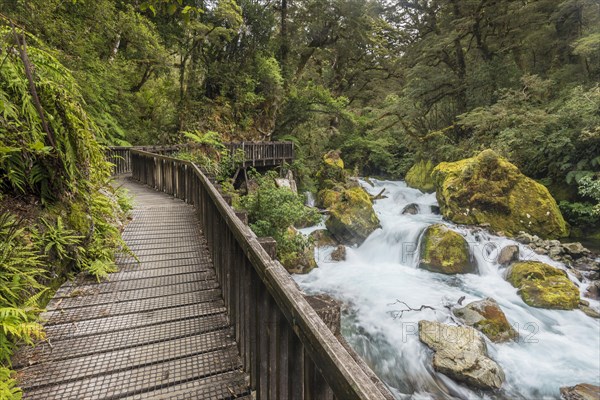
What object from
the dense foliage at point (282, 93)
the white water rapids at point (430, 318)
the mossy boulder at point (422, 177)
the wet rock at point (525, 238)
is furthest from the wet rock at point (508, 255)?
the mossy boulder at point (422, 177)

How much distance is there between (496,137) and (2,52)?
1679 cm

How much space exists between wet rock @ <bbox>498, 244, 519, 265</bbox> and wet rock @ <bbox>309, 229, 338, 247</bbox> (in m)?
5.83

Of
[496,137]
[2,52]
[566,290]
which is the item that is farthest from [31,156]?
[496,137]

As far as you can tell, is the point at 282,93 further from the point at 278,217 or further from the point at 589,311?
the point at 589,311

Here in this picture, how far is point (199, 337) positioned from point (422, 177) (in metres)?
18.5

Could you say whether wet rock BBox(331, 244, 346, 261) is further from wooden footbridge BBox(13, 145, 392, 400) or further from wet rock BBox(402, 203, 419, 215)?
wooden footbridge BBox(13, 145, 392, 400)

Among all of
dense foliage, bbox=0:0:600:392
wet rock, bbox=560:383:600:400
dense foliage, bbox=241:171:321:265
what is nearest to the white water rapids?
wet rock, bbox=560:383:600:400

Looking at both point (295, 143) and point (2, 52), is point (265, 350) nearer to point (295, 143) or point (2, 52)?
point (2, 52)

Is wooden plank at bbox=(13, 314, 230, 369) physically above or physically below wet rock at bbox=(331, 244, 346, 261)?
above

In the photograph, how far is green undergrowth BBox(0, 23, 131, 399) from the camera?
292cm

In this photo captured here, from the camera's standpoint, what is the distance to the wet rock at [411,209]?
1560 cm

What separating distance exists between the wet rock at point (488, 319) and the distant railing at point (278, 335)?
6560 millimetres

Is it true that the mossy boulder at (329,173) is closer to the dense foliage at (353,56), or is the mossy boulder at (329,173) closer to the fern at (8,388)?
the dense foliage at (353,56)

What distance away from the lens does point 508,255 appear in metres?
10.1
